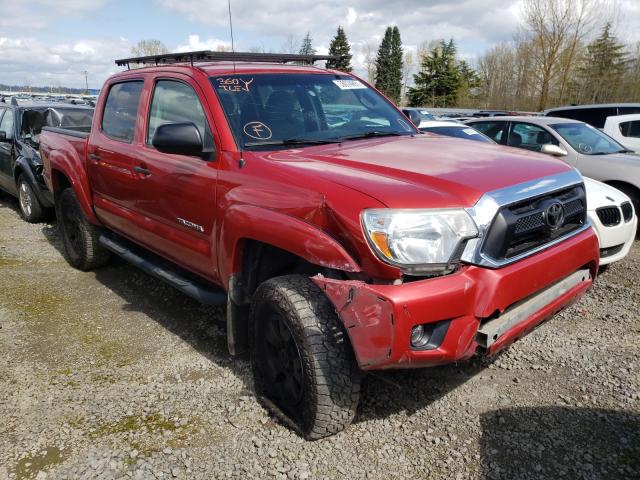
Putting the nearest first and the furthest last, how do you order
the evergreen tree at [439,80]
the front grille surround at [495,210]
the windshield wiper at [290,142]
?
1. the front grille surround at [495,210]
2. the windshield wiper at [290,142]
3. the evergreen tree at [439,80]

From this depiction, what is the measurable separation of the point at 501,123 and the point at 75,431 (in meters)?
7.26

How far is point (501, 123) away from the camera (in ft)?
26.6

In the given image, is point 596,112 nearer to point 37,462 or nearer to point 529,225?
point 529,225

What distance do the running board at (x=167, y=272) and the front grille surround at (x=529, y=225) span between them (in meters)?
1.74

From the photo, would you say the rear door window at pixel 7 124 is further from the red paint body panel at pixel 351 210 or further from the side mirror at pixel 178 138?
the side mirror at pixel 178 138

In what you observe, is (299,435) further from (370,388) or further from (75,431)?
(75,431)

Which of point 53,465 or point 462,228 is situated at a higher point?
point 462,228

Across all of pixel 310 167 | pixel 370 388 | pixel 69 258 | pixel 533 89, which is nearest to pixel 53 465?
pixel 370 388

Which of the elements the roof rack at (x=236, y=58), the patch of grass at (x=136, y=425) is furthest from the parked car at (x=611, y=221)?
the patch of grass at (x=136, y=425)

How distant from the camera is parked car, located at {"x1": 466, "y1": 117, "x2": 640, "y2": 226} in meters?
6.42

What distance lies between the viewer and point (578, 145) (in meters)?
7.08

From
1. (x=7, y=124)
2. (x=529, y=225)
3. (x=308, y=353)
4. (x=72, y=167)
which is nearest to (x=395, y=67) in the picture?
(x=7, y=124)

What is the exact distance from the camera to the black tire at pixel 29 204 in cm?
743

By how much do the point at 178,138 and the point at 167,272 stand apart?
4.26 ft
